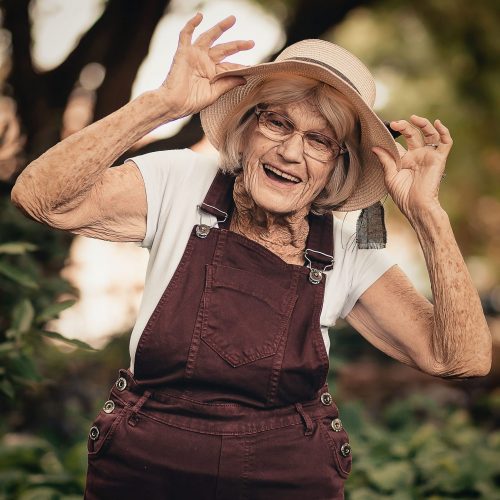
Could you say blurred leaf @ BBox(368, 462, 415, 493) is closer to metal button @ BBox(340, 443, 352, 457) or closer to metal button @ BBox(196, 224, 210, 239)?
metal button @ BBox(340, 443, 352, 457)

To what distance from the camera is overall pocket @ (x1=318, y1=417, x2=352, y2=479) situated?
2518 millimetres

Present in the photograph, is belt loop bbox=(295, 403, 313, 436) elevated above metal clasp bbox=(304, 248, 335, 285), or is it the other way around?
metal clasp bbox=(304, 248, 335, 285)

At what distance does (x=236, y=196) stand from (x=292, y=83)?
386 mm

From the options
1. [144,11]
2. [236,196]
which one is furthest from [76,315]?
[236,196]

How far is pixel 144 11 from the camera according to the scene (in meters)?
4.35

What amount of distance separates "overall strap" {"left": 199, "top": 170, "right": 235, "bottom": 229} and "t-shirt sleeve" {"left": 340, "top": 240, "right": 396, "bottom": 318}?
16.6 inches

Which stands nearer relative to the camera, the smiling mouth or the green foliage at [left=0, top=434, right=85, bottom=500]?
the smiling mouth

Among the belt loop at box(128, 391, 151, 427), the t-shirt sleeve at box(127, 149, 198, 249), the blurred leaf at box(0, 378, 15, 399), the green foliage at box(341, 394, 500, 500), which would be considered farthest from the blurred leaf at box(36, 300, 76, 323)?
the green foliage at box(341, 394, 500, 500)

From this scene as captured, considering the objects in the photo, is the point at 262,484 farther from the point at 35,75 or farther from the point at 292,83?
the point at 35,75

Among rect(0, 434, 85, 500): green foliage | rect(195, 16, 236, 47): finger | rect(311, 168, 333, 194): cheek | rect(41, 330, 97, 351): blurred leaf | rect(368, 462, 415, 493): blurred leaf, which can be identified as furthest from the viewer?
rect(368, 462, 415, 493): blurred leaf

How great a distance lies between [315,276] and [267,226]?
0.72 feet

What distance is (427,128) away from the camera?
8.00ft

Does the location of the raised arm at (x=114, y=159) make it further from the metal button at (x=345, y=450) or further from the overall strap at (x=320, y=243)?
the metal button at (x=345, y=450)

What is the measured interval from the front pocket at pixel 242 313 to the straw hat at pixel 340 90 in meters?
0.45
